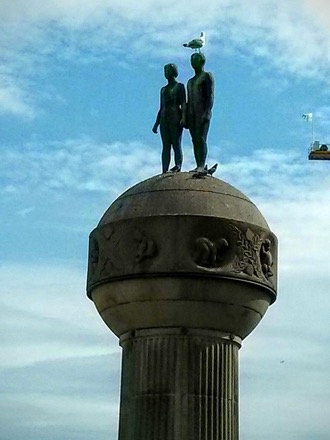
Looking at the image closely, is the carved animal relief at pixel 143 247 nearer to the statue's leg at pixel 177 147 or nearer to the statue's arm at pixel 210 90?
the statue's leg at pixel 177 147

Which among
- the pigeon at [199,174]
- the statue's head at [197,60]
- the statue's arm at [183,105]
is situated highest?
the statue's head at [197,60]

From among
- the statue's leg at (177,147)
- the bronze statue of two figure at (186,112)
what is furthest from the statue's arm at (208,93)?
the statue's leg at (177,147)

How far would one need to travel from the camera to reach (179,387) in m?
15.4

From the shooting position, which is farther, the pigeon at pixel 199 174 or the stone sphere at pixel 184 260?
the pigeon at pixel 199 174

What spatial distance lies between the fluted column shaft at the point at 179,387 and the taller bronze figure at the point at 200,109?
2772 millimetres

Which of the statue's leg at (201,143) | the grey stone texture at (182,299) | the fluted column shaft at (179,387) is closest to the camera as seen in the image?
the fluted column shaft at (179,387)

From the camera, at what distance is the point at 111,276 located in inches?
623

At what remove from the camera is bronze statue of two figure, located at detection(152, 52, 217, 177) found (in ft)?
55.1

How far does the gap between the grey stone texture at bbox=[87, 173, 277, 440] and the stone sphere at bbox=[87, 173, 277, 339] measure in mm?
14

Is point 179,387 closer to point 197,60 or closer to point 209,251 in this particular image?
point 209,251

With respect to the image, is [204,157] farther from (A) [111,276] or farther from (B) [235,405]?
(B) [235,405]

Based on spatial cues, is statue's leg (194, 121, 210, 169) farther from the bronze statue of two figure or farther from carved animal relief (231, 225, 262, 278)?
carved animal relief (231, 225, 262, 278)

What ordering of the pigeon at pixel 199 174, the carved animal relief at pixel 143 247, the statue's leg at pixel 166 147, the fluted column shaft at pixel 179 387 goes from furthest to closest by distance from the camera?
the statue's leg at pixel 166 147, the pigeon at pixel 199 174, the carved animal relief at pixel 143 247, the fluted column shaft at pixel 179 387

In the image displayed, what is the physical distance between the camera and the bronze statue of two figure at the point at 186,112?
1680 centimetres
